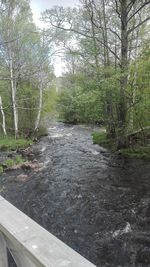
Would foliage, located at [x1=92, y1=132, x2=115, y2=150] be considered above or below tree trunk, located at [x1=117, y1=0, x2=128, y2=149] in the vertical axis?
below

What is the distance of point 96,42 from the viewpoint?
1298 centimetres

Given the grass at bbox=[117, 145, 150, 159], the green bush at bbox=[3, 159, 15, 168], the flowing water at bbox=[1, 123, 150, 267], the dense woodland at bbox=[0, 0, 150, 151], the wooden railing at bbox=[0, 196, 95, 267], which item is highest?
the dense woodland at bbox=[0, 0, 150, 151]

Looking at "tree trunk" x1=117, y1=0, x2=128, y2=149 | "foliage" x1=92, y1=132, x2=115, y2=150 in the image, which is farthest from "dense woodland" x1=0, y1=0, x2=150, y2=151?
"foliage" x1=92, y1=132, x2=115, y2=150

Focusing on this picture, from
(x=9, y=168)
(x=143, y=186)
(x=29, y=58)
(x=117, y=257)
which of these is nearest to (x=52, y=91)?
(x=29, y=58)

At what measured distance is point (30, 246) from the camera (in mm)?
1020

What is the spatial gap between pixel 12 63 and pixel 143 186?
11807 millimetres

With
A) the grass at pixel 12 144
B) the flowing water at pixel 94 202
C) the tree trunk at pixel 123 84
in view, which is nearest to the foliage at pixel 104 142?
the tree trunk at pixel 123 84

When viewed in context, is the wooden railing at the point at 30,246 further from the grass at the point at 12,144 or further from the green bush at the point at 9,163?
the grass at the point at 12,144

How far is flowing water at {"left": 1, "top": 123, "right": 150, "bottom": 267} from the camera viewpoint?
4715 millimetres

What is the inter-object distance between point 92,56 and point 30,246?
13.0m

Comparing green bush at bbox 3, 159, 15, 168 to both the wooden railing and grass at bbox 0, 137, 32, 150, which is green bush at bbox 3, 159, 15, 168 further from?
the wooden railing

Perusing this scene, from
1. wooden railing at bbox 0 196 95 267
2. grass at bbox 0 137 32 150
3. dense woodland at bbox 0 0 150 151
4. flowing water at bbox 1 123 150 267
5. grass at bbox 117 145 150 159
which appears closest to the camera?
wooden railing at bbox 0 196 95 267

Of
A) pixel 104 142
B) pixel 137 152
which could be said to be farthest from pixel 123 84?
pixel 104 142

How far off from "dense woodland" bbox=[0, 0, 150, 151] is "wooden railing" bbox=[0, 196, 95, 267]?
6.86 meters
